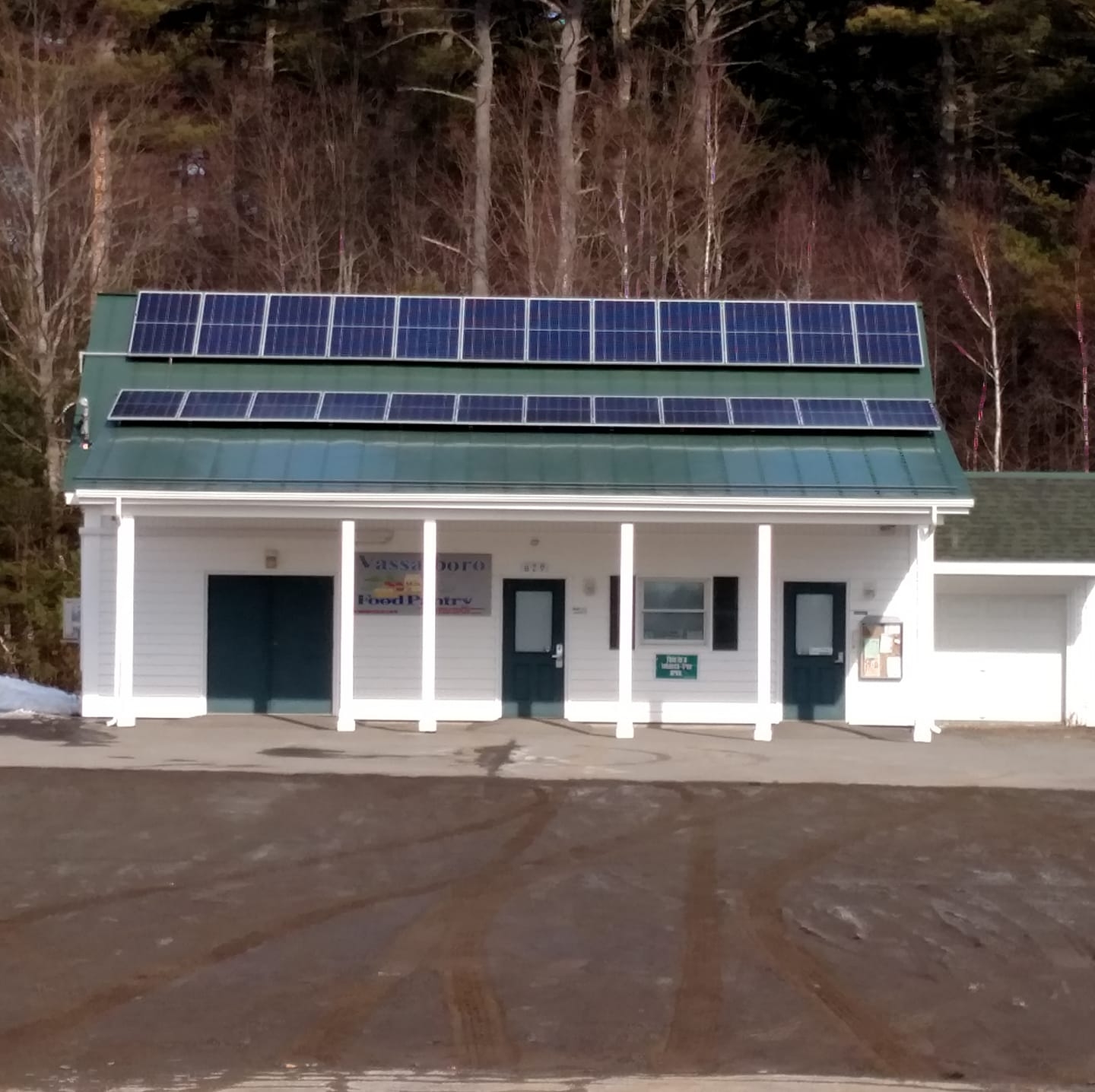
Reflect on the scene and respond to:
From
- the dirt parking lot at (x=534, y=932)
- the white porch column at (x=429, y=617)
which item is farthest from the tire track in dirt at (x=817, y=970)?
the white porch column at (x=429, y=617)

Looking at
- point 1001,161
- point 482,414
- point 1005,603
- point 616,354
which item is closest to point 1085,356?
point 1001,161

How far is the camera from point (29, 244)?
31.2 m

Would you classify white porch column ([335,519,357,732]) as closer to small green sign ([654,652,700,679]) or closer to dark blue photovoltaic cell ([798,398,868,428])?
small green sign ([654,652,700,679])

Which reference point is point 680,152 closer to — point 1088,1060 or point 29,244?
point 29,244

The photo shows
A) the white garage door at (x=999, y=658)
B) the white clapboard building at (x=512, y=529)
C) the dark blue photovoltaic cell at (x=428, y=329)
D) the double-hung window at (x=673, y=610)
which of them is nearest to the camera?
the white clapboard building at (x=512, y=529)

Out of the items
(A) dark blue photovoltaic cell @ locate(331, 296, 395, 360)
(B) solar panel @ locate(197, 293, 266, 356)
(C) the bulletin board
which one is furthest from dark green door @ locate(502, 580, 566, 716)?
(B) solar panel @ locate(197, 293, 266, 356)

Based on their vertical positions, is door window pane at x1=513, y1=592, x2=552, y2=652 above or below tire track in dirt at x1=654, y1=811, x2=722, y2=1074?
above

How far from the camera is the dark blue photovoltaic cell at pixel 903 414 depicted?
19.4 meters

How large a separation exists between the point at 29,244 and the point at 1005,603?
66.7 feet

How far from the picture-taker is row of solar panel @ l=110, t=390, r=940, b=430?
19.3 m

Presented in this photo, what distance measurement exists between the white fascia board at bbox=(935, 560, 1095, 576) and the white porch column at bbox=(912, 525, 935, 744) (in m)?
1.92

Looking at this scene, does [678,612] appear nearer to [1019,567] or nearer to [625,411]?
[625,411]

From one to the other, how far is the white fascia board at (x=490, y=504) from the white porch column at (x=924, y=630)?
0.42 metres

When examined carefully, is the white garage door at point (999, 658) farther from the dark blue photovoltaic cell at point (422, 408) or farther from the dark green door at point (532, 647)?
the dark blue photovoltaic cell at point (422, 408)
